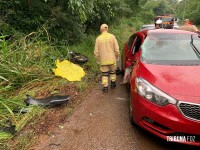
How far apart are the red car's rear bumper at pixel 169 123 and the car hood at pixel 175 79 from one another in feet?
0.85

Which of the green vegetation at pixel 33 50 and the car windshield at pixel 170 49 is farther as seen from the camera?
the green vegetation at pixel 33 50

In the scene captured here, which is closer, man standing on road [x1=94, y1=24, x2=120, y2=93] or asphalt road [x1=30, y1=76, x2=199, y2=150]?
asphalt road [x1=30, y1=76, x2=199, y2=150]

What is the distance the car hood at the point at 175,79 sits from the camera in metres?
3.80

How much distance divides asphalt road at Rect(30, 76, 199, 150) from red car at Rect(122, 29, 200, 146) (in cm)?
33

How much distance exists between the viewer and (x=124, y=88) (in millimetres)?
7125

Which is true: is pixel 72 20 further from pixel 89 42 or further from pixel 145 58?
pixel 145 58

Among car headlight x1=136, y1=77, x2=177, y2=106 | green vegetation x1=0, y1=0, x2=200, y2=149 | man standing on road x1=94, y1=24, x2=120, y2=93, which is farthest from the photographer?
man standing on road x1=94, y1=24, x2=120, y2=93

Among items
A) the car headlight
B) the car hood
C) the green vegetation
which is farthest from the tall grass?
the car hood

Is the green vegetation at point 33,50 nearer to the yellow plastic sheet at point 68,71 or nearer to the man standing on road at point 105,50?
the yellow plastic sheet at point 68,71

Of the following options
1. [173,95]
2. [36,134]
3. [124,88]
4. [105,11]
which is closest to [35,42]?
[124,88]

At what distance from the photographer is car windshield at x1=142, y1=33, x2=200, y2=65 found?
487cm

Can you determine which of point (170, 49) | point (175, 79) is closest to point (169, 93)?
point (175, 79)

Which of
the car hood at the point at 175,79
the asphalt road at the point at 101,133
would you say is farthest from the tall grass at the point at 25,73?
the car hood at the point at 175,79

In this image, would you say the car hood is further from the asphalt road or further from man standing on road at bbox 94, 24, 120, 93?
man standing on road at bbox 94, 24, 120, 93
